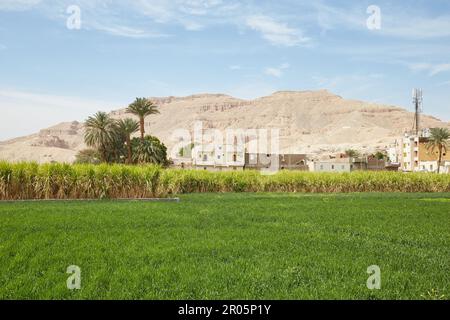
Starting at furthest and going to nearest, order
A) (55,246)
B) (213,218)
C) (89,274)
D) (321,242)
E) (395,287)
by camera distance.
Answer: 1. (213,218)
2. (321,242)
3. (55,246)
4. (89,274)
5. (395,287)

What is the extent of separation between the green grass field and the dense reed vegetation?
994 centimetres

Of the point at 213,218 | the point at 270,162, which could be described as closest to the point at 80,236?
the point at 213,218

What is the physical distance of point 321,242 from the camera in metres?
9.27

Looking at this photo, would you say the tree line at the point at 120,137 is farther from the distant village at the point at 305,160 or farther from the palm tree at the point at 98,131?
the distant village at the point at 305,160

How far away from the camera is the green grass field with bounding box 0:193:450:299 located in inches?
236

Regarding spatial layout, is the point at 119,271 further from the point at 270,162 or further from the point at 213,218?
the point at 270,162

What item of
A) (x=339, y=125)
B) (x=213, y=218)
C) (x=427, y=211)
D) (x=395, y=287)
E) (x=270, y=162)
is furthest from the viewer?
(x=339, y=125)

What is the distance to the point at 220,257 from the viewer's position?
25.3ft

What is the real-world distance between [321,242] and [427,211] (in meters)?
8.52

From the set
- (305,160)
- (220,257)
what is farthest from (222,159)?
(220,257)

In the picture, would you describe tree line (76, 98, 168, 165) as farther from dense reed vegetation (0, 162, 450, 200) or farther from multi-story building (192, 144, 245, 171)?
dense reed vegetation (0, 162, 450, 200)

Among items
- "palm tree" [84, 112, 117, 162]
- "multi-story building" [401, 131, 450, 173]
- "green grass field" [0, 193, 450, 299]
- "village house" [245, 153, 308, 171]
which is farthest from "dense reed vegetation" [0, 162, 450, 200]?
"multi-story building" [401, 131, 450, 173]

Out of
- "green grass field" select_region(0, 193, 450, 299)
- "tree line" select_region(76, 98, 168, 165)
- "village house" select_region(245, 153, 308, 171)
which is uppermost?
"tree line" select_region(76, 98, 168, 165)

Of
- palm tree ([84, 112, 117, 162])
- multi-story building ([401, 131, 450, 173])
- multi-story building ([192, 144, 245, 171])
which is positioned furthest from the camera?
multi-story building ([401, 131, 450, 173])
